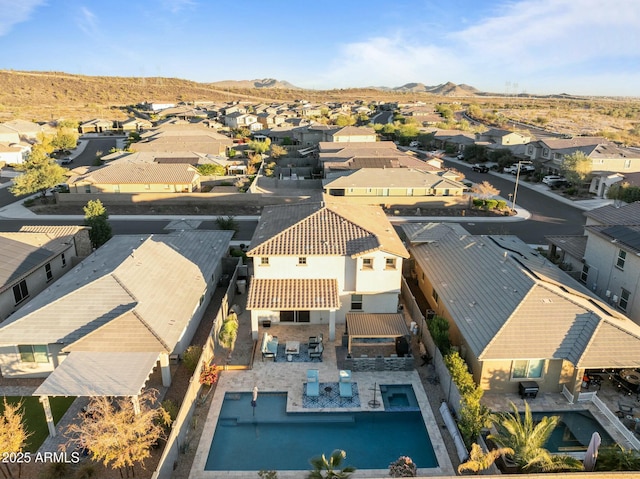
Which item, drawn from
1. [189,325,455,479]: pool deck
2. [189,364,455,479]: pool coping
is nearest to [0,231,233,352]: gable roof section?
[189,364,455,479]: pool coping

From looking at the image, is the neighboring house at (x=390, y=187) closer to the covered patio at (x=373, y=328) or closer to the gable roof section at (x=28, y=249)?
the gable roof section at (x=28, y=249)

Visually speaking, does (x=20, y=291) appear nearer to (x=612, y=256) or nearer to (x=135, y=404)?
(x=135, y=404)

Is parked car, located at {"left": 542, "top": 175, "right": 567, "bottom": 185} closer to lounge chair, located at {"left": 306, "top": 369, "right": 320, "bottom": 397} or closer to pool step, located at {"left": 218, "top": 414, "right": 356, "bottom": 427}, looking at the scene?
lounge chair, located at {"left": 306, "top": 369, "right": 320, "bottom": 397}

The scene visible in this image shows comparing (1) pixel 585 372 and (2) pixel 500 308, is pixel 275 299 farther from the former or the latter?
(1) pixel 585 372

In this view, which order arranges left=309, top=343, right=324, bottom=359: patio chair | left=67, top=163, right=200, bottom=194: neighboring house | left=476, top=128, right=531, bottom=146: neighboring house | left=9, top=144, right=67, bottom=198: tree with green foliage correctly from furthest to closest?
left=476, top=128, right=531, bottom=146: neighboring house, left=67, top=163, right=200, bottom=194: neighboring house, left=9, top=144, right=67, bottom=198: tree with green foliage, left=309, top=343, right=324, bottom=359: patio chair

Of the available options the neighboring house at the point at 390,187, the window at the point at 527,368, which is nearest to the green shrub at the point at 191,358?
the window at the point at 527,368
